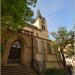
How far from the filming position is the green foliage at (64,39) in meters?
22.0

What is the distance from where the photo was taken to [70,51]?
880 inches

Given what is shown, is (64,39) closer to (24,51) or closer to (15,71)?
(24,51)

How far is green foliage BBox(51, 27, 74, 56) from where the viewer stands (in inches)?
867

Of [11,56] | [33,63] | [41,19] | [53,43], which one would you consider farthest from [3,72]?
[41,19]

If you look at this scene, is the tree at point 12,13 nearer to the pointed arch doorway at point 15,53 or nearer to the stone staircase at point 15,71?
the stone staircase at point 15,71

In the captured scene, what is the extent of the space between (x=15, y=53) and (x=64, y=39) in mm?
7313

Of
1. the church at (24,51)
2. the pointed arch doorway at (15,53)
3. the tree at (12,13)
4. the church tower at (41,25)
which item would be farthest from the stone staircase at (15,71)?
the church tower at (41,25)

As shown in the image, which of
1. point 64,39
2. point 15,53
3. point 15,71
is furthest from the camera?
point 64,39

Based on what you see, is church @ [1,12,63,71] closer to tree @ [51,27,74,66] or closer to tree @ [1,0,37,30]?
tree @ [51,27,74,66]

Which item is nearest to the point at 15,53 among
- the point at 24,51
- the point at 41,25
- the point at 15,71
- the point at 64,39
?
the point at 24,51

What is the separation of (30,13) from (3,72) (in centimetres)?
618

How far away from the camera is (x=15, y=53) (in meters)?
19.5

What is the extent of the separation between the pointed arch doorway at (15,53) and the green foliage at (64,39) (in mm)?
5999

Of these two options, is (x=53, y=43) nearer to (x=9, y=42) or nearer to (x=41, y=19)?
(x=9, y=42)
